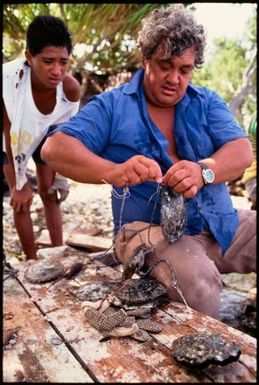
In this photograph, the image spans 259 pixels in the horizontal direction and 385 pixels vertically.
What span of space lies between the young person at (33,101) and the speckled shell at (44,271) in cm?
102

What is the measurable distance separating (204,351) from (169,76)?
1.62 meters

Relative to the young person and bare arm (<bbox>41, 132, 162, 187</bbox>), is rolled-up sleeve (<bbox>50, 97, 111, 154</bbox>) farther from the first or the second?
the young person

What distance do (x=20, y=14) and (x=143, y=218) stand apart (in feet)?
18.7

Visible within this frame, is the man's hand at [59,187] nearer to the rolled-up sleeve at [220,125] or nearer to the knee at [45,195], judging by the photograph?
the knee at [45,195]

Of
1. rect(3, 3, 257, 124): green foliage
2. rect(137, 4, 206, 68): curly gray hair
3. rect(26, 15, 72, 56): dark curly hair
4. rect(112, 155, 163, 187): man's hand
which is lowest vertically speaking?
rect(112, 155, 163, 187): man's hand

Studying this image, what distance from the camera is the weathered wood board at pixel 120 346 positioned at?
154cm

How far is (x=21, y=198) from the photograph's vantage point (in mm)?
3484

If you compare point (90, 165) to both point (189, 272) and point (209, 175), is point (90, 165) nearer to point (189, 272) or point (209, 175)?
point (209, 175)

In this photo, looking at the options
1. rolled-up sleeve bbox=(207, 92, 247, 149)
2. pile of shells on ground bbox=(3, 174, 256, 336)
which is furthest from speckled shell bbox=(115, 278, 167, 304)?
pile of shells on ground bbox=(3, 174, 256, 336)

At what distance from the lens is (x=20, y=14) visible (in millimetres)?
6793

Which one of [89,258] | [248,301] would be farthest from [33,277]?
[248,301]

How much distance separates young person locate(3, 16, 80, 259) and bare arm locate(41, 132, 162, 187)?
89 cm

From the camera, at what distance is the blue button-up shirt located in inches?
98.3

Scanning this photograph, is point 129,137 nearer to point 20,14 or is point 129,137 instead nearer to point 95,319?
point 95,319
